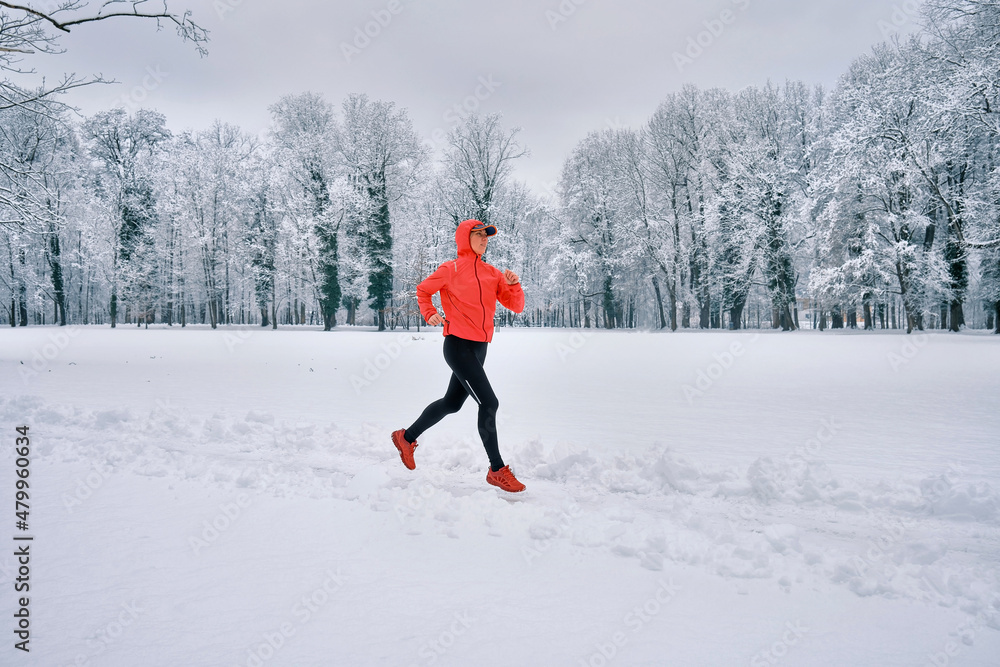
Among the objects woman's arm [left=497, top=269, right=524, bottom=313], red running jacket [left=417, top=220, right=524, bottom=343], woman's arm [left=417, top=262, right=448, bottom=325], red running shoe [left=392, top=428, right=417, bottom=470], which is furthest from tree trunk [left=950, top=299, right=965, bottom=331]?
red running shoe [left=392, top=428, right=417, bottom=470]

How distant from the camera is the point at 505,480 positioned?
4.14 metres

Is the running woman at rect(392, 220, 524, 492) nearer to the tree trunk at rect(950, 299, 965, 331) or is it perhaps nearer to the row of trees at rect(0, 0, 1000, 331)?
the row of trees at rect(0, 0, 1000, 331)

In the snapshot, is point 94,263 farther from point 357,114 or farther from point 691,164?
point 691,164

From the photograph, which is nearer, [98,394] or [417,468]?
[417,468]

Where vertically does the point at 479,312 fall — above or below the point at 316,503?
above

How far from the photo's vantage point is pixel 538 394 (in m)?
9.38

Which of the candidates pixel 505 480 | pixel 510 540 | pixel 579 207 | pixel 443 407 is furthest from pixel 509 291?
pixel 579 207

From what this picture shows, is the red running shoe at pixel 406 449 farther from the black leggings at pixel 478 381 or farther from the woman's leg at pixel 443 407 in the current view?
the black leggings at pixel 478 381

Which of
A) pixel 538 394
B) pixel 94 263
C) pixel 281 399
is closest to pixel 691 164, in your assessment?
pixel 538 394

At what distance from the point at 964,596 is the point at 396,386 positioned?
910 centimetres

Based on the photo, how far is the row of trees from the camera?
2416 centimetres

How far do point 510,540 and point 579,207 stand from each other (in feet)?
112

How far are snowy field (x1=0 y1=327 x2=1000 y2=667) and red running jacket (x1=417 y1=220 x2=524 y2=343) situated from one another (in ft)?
4.49

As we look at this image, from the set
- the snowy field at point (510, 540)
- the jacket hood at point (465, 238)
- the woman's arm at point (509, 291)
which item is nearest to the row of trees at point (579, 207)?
the snowy field at point (510, 540)
